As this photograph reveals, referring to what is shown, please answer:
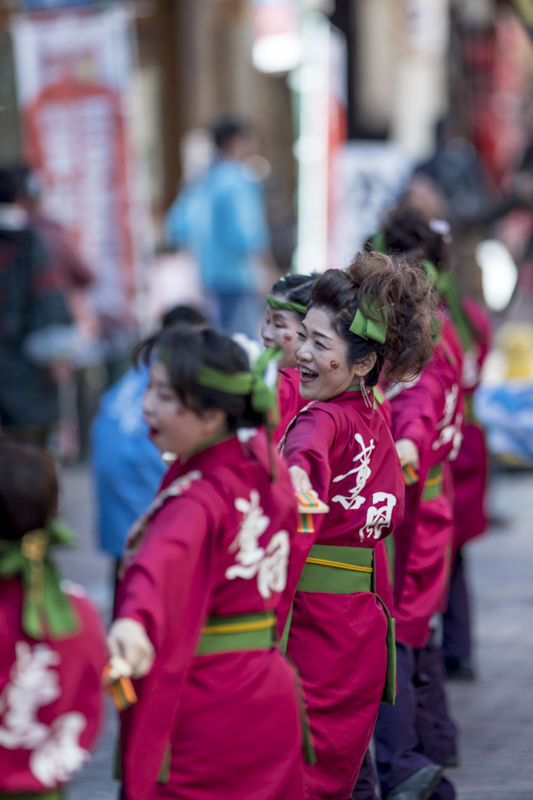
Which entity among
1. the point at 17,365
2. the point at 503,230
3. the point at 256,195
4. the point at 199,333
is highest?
the point at 199,333

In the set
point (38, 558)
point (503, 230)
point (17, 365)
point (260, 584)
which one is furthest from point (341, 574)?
point (503, 230)

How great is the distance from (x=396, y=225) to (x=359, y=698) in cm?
180

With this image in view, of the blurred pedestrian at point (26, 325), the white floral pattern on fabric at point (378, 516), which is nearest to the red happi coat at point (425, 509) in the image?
the white floral pattern on fabric at point (378, 516)

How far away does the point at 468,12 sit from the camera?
738 inches

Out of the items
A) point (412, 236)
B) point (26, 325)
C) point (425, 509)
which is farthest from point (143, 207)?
point (425, 509)

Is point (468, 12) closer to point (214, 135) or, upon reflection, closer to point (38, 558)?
point (214, 135)

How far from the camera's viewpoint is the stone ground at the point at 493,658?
13.5 ft

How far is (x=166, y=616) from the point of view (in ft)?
7.63

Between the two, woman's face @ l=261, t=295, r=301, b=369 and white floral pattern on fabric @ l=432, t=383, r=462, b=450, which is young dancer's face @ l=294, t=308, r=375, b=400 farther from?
white floral pattern on fabric @ l=432, t=383, r=462, b=450

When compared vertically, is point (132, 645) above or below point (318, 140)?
below

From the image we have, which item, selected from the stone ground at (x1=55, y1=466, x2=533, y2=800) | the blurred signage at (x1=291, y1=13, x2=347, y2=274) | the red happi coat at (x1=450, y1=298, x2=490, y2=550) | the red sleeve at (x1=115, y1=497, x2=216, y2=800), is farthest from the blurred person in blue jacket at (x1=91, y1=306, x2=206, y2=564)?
the blurred signage at (x1=291, y1=13, x2=347, y2=274)

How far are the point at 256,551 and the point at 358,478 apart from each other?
58 centimetres

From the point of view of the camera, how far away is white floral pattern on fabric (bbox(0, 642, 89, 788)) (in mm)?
2156

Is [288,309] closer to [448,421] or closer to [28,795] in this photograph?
[448,421]
